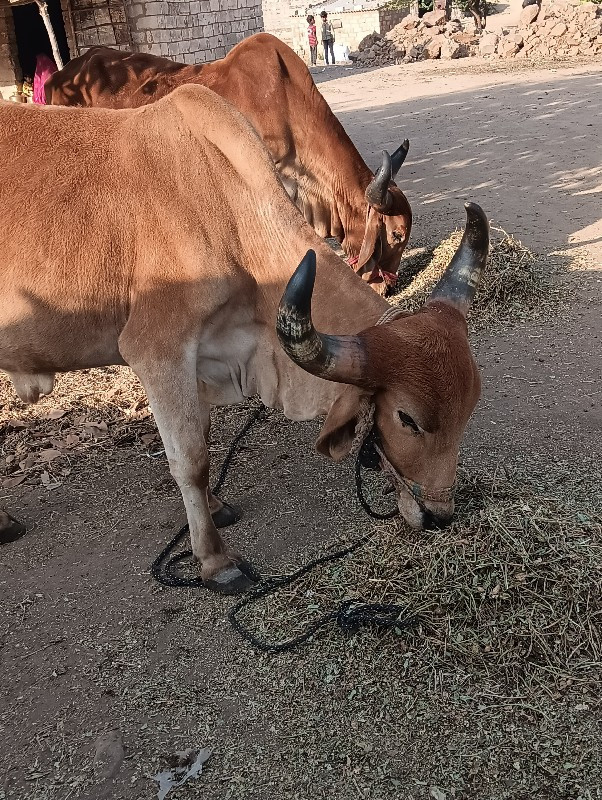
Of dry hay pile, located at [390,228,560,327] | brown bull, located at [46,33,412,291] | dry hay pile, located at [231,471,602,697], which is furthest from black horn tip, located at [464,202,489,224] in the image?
brown bull, located at [46,33,412,291]

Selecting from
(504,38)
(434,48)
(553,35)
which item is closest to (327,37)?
(434,48)

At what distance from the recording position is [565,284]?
24.1ft

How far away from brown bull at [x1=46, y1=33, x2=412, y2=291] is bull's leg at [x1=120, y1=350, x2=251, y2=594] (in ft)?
13.4

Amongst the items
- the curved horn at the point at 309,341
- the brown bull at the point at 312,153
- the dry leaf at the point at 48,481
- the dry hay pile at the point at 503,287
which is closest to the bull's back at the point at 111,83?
the brown bull at the point at 312,153

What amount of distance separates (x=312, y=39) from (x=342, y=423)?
3479cm

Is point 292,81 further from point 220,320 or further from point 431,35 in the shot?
point 431,35

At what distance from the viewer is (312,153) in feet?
24.8

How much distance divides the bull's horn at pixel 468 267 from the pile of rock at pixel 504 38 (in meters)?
24.0

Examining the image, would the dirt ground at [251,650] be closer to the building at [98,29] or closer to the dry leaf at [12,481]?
the dry leaf at [12,481]

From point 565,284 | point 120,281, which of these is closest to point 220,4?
point 565,284

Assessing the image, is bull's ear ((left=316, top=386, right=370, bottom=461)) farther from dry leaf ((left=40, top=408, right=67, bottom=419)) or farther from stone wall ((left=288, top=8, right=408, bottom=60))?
stone wall ((left=288, top=8, right=408, bottom=60))

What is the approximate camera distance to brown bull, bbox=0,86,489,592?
3527 mm

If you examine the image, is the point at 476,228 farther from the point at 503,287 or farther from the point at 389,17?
the point at 389,17

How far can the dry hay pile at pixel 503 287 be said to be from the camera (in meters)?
6.86
